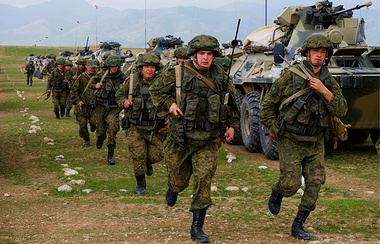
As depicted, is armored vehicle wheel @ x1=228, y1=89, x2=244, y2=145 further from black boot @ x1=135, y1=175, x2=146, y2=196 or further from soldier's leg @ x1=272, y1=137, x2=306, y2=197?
soldier's leg @ x1=272, y1=137, x2=306, y2=197

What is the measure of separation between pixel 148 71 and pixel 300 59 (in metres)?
3.68

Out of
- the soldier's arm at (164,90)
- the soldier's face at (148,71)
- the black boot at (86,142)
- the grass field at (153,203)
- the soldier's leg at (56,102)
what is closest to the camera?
the soldier's arm at (164,90)

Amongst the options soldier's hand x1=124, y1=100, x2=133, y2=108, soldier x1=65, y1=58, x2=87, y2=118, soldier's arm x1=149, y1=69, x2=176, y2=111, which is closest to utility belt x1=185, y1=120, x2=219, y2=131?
soldier's arm x1=149, y1=69, x2=176, y2=111

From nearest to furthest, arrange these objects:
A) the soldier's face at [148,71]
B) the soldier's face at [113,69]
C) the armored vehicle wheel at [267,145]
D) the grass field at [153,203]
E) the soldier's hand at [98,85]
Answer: the grass field at [153,203]
the soldier's face at [148,71]
the soldier's face at [113,69]
the soldier's hand at [98,85]
the armored vehicle wheel at [267,145]

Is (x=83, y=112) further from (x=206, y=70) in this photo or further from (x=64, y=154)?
(x=206, y=70)

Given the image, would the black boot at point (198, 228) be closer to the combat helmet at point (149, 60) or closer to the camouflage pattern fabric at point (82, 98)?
the combat helmet at point (149, 60)

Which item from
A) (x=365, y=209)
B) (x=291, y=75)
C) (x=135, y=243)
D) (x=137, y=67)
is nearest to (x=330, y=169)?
(x=365, y=209)

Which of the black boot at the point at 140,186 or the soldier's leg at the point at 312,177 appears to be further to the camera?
the black boot at the point at 140,186

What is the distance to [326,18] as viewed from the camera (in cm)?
1252

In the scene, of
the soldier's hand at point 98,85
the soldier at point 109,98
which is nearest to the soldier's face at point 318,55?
the soldier at point 109,98

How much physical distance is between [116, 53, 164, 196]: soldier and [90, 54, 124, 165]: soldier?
78.0 inches

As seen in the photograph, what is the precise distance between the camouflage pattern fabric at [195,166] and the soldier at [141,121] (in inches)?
79.2

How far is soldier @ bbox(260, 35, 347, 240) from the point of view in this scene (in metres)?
5.98

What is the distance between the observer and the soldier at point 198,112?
5.94 meters
